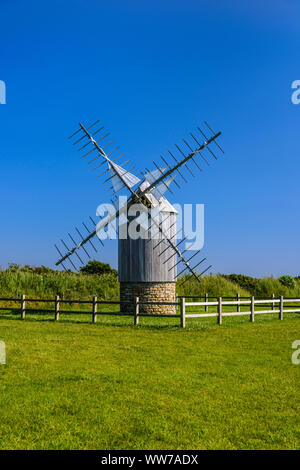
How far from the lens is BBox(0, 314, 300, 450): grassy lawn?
5.83 meters

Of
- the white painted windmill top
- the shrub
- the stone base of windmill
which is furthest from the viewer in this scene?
the shrub

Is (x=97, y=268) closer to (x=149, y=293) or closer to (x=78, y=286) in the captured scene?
(x=78, y=286)

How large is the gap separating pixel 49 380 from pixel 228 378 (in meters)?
3.54

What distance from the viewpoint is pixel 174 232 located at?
24.4 metres

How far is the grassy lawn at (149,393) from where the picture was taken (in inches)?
229

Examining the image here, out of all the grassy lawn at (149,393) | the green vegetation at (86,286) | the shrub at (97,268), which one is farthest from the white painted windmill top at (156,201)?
the shrub at (97,268)

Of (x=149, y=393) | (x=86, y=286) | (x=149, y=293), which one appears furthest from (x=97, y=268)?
(x=149, y=393)

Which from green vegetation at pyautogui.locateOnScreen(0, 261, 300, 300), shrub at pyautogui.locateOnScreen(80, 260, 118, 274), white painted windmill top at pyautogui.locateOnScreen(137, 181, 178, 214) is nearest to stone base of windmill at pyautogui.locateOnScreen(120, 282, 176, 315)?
white painted windmill top at pyautogui.locateOnScreen(137, 181, 178, 214)

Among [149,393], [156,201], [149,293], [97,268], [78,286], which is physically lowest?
[149,393]

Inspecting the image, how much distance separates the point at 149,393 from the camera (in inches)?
309

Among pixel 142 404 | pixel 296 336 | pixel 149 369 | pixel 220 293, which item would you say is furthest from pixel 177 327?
pixel 220 293

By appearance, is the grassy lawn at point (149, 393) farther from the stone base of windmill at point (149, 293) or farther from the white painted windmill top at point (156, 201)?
the white painted windmill top at point (156, 201)

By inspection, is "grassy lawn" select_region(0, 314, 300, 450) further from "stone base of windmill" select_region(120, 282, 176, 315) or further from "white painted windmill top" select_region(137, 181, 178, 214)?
"white painted windmill top" select_region(137, 181, 178, 214)
